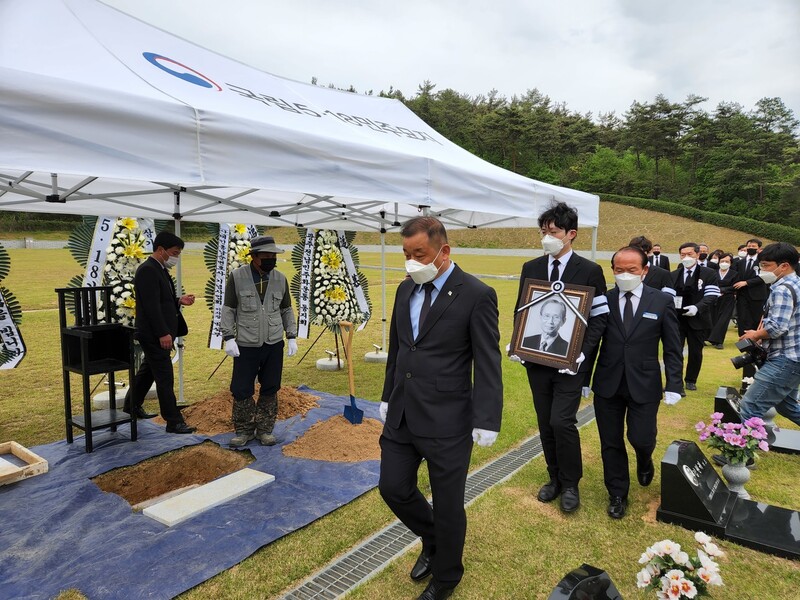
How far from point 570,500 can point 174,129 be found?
11.8 ft

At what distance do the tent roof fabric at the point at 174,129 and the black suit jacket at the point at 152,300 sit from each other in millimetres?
842

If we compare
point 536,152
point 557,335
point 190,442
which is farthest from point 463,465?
point 536,152

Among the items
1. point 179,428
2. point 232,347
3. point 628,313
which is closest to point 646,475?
point 628,313

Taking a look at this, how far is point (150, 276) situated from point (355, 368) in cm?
391

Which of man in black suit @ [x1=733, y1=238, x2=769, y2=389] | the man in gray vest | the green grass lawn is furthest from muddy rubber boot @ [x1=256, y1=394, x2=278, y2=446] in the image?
man in black suit @ [x1=733, y1=238, x2=769, y2=389]

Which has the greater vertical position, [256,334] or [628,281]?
[628,281]

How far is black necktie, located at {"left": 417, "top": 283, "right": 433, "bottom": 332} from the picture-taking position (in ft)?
8.01

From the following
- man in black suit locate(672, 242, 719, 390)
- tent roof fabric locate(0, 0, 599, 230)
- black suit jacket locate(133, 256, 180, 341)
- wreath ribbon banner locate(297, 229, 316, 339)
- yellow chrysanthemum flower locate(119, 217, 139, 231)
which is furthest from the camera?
wreath ribbon banner locate(297, 229, 316, 339)

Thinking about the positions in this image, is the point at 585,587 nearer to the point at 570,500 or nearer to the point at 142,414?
the point at 570,500

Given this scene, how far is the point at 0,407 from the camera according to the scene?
5844mm

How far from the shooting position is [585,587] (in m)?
1.98

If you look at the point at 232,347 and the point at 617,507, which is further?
the point at 232,347

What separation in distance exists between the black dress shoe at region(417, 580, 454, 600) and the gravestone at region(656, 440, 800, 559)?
1867 millimetres

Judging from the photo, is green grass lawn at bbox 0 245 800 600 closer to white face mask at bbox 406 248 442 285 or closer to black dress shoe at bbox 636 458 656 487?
black dress shoe at bbox 636 458 656 487
